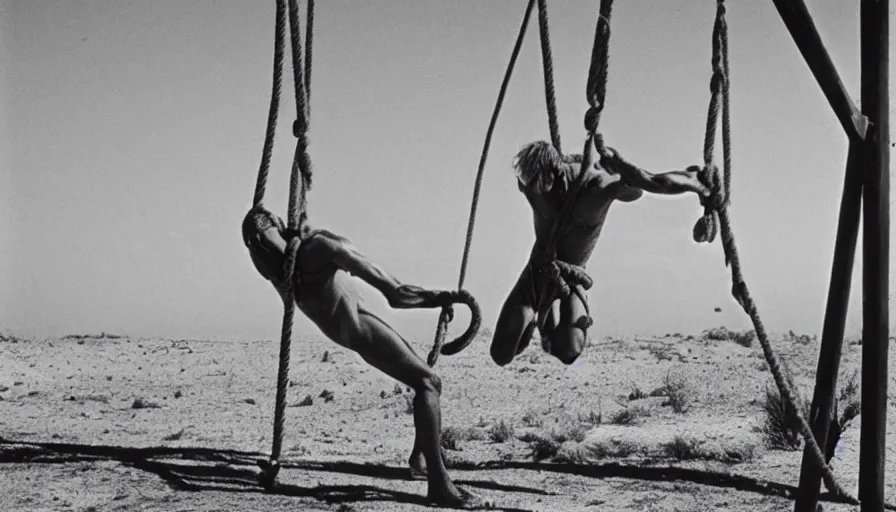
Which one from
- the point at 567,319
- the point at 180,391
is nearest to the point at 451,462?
the point at 567,319

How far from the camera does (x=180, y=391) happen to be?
11.9m

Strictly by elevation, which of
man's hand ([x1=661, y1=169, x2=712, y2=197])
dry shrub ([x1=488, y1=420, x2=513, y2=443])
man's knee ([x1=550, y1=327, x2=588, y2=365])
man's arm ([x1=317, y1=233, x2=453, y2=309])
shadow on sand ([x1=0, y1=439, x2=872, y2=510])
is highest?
man's hand ([x1=661, y1=169, x2=712, y2=197])

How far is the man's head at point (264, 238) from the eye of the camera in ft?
17.1

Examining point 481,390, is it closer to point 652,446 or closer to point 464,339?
point 652,446

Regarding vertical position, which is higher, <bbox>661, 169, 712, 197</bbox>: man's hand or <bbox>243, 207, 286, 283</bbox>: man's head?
<bbox>661, 169, 712, 197</bbox>: man's hand

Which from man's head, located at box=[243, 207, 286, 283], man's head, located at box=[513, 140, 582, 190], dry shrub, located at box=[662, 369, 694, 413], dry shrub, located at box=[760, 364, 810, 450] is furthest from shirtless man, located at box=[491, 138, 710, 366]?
dry shrub, located at box=[662, 369, 694, 413]

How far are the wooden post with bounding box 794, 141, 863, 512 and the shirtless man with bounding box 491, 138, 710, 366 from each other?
1.20 meters

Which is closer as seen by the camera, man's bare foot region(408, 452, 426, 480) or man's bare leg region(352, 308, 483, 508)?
man's bare leg region(352, 308, 483, 508)

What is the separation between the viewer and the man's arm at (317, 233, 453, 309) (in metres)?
4.84

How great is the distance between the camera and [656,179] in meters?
4.42

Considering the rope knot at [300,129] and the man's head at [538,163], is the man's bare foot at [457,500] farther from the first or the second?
the rope knot at [300,129]

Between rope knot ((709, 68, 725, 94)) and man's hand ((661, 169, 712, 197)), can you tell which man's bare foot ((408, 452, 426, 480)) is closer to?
man's hand ((661, 169, 712, 197))

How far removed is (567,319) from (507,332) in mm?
434

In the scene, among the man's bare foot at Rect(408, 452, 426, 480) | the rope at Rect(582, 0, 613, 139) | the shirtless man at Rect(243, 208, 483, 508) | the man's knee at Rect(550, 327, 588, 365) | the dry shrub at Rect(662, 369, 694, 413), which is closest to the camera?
the rope at Rect(582, 0, 613, 139)
